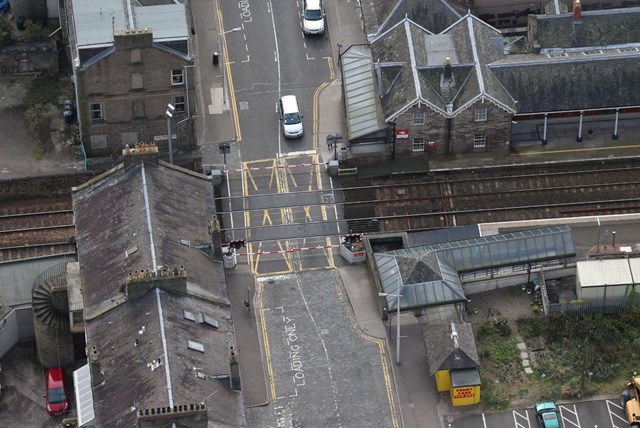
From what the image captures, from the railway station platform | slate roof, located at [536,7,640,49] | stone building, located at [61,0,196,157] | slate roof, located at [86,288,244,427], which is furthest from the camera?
slate roof, located at [536,7,640,49]

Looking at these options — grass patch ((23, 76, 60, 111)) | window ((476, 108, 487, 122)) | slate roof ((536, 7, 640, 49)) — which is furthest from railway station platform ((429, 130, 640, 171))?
grass patch ((23, 76, 60, 111))

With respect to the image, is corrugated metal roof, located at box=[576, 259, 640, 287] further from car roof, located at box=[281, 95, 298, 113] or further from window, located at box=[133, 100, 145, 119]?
window, located at box=[133, 100, 145, 119]

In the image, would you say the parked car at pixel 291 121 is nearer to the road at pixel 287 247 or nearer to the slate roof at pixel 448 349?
the road at pixel 287 247

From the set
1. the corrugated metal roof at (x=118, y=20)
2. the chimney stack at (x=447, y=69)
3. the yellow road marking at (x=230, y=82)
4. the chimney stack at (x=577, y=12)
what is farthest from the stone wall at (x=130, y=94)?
the chimney stack at (x=577, y=12)

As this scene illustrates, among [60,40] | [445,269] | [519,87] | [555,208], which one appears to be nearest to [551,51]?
[519,87]

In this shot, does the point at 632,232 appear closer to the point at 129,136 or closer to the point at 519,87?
the point at 519,87

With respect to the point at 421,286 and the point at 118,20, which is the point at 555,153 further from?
the point at 118,20
